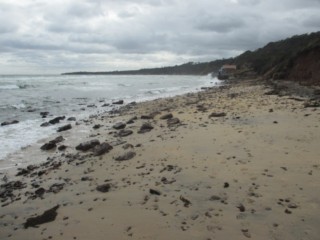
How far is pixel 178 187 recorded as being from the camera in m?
6.80

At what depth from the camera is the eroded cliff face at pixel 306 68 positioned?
28500 mm

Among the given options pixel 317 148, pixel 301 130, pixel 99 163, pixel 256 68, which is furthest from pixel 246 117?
pixel 256 68

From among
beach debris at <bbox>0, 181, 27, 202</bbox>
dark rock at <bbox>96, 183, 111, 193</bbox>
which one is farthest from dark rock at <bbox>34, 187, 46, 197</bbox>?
dark rock at <bbox>96, 183, 111, 193</bbox>

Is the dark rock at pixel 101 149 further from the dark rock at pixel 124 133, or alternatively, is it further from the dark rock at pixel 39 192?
the dark rock at pixel 39 192

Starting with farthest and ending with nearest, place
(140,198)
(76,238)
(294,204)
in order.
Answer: (140,198), (294,204), (76,238)

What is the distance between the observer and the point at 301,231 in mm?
4887

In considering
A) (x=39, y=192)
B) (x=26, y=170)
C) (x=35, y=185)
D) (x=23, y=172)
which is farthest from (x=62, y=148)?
Result: (x=39, y=192)

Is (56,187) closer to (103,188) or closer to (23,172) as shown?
(103,188)

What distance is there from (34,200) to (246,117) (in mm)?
8860

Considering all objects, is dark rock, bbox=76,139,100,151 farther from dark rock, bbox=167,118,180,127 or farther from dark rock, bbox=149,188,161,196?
dark rock, bbox=149,188,161,196

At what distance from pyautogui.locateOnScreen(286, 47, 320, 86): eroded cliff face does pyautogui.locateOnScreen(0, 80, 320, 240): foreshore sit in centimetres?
1785

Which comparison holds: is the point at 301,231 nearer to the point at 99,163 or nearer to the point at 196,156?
the point at 196,156

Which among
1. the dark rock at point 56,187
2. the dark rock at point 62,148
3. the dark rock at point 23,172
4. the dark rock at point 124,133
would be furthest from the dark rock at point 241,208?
the dark rock at point 124,133

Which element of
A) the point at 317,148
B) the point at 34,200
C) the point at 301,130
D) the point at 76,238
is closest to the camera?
the point at 76,238
